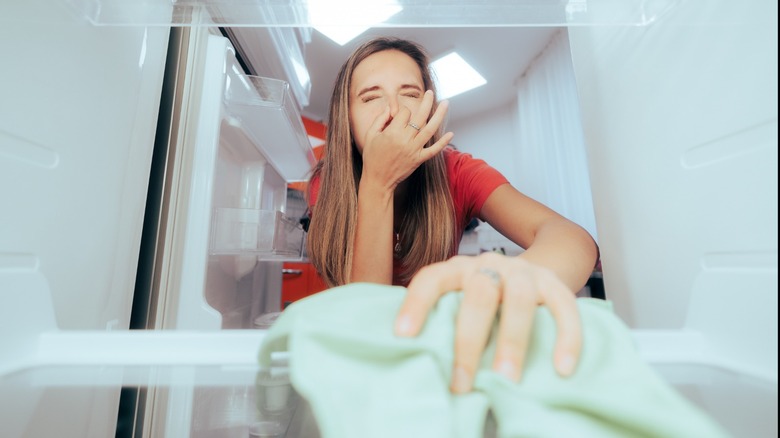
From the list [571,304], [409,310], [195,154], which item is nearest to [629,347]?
[571,304]

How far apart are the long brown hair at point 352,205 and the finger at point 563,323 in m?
0.63

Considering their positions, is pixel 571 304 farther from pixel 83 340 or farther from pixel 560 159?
pixel 560 159

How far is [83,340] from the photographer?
12.1 inches

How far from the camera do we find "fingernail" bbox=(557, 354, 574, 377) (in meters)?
0.23

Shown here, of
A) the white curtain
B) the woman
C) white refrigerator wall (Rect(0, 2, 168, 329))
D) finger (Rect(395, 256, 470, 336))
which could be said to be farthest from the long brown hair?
the white curtain

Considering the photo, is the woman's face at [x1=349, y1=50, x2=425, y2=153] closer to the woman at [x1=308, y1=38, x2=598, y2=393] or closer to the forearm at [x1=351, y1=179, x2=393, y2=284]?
the woman at [x1=308, y1=38, x2=598, y2=393]

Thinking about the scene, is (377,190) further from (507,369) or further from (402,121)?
(507,369)

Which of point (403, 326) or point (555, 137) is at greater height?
point (555, 137)

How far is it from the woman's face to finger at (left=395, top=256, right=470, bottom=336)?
2.02 ft

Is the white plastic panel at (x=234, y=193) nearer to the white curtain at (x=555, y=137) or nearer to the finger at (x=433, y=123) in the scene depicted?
the finger at (x=433, y=123)

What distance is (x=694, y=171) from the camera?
0.35 m

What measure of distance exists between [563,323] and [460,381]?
0.09m

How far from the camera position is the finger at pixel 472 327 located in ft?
0.77

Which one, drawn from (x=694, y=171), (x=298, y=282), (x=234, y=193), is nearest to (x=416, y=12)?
(x=694, y=171)
